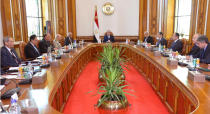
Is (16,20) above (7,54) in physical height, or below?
above

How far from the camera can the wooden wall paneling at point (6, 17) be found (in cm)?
496

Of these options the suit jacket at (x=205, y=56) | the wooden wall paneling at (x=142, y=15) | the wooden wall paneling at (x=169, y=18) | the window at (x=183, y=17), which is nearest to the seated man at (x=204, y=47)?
the suit jacket at (x=205, y=56)

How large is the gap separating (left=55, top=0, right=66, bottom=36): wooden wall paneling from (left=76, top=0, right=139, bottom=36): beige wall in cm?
89

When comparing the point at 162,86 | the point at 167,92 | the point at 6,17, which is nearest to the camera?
the point at 167,92

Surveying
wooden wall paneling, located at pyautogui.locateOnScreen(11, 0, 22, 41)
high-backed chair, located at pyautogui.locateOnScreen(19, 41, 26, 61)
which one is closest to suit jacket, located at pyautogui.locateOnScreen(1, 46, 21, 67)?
high-backed chair, located at pyautogui.locateOnScreen(19, 41, 26, 61)

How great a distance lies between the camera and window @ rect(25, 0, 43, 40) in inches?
278

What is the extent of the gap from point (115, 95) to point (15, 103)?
135 cm

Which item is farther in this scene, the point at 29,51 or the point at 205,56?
the point at 29,51

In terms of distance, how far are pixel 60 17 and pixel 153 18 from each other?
4.02 metres

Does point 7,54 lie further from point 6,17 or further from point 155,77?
point 155,77

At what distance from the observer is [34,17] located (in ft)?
24.1

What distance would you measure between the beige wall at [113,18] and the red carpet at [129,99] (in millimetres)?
4555

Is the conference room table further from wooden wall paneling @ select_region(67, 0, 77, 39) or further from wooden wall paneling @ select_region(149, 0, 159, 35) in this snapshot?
wooden wall paneling @ select_region(67, 0, 77, 39)

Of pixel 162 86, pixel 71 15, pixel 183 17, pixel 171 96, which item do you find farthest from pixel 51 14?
pixel 171 96
